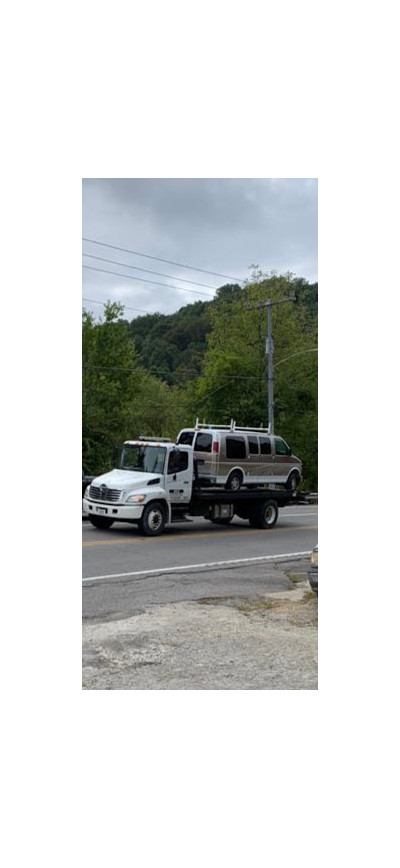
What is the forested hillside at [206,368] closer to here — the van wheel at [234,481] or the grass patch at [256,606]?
the van wheel at [234,481]

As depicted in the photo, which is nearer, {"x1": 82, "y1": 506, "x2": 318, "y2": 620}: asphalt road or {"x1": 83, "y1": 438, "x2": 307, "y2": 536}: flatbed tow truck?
{"x1": 82, "y1": 506, "x2": 318, "y2": 620}: asphalt road

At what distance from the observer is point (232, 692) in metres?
4.46

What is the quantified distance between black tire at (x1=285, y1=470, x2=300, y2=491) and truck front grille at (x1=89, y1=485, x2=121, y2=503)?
5.23 m

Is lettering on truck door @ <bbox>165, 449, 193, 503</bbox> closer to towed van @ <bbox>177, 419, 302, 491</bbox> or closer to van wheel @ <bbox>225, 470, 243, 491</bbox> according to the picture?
towed van @ <bbox>177, 419, 302, 491</bbox>

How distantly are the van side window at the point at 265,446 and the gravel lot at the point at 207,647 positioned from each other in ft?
30.5

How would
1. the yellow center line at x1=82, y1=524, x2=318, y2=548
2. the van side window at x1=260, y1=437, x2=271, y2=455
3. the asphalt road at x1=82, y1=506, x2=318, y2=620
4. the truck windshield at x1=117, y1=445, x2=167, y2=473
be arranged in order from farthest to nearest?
the van side window at x1=260, y1=437, x2=271, y2=455, the truck windshield at x1=117, y1=445, x2=167, y2=473, the yellow center line at x1=82, y1=524, x2=318, y2=548, the asphalt road at x1=82, y1=506, x2=318, y2=620

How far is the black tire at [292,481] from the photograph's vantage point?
61.2 ft

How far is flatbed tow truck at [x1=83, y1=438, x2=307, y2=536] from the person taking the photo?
1468 cm

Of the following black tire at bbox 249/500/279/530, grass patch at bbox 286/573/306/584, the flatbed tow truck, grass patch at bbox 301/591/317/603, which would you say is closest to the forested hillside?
black tire at bbox 249/500/279/530

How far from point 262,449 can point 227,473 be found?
139 cm

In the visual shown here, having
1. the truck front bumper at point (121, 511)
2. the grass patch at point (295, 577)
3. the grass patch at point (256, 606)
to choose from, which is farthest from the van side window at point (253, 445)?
the grass patch at point (256, 606)
